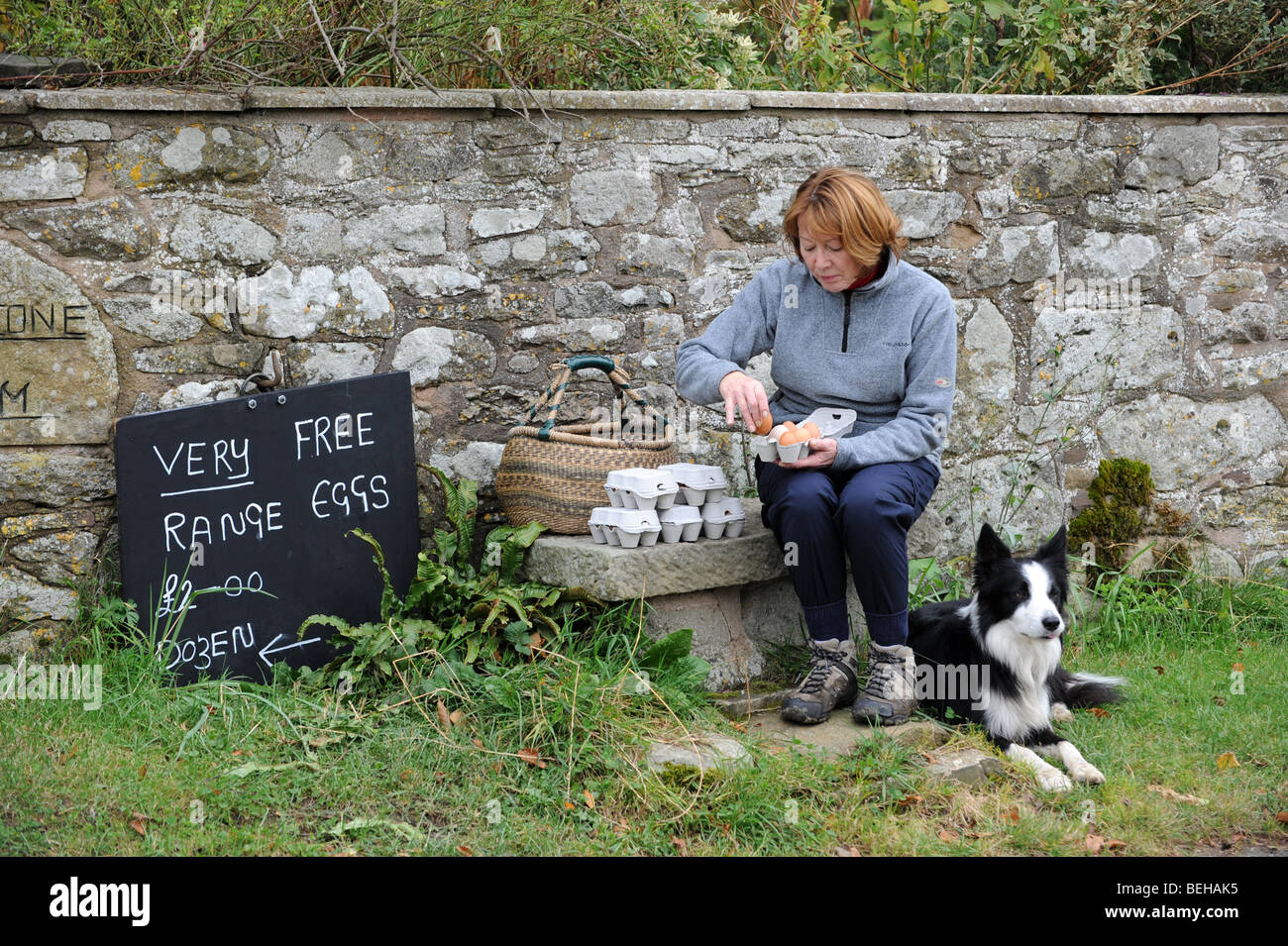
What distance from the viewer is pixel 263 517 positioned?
347 centimetres

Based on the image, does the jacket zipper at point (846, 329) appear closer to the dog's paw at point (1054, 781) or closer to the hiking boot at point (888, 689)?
the hiking boot at point (888, 689)

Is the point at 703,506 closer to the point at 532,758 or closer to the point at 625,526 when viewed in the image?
the point at 625,526

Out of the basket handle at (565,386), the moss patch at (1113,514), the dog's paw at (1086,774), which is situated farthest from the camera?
the moss patch at (1113,514)

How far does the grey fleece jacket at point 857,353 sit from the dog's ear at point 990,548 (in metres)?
0.31

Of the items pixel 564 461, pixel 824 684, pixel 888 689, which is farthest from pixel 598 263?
pixel 888 689

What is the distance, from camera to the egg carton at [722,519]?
11.4 feet

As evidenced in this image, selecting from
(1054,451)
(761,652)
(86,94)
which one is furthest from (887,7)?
(86,94)

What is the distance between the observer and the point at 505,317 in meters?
3.81

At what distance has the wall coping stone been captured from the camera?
11.0 ft

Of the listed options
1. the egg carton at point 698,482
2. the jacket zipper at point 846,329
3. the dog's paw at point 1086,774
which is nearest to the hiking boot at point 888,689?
the dog's paw at point 1086,774

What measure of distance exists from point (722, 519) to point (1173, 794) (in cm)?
145

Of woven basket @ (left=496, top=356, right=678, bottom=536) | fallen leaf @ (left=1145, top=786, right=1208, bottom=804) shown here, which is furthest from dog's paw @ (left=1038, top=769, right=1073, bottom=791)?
woven basket @ (left=496, top=356, right=678, bottom=536)

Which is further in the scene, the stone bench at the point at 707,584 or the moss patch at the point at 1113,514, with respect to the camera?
the moss patch at the point at 1113,514

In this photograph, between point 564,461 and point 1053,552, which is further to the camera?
point 564,461
